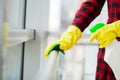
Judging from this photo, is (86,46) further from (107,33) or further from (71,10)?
(107,33)

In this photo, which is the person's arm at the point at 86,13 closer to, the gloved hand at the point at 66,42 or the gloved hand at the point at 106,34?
the gloved hand at the point at 66,42

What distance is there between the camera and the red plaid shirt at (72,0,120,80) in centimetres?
100

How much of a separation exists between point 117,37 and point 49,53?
260 mm

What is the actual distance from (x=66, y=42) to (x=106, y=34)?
0.53 feet

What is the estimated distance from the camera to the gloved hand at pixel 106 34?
868mm

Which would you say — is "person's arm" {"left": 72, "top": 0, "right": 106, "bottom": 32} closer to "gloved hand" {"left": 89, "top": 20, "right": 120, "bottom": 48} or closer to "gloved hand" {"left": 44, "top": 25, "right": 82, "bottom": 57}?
"gloved hand" {"left": 44, "top": 25, "right": 82, "bottom": 57}

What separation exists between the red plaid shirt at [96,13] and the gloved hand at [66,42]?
0.05 meters

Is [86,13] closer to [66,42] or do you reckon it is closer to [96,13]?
[96,13]

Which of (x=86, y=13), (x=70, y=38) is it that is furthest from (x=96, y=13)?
Answer: (x=70, y=38)

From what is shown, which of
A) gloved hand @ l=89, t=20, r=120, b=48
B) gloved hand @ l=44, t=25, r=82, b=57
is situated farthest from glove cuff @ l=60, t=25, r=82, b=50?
gloved hand @ l=89, t=20, r=120, b=48

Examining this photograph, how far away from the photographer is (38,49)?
70.1 inches

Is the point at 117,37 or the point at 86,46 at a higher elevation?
the point at 117,37

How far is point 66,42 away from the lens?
3.10 ft

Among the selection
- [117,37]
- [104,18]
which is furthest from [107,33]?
[104,18]
